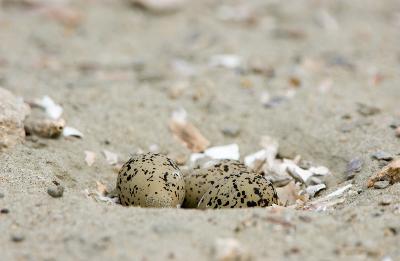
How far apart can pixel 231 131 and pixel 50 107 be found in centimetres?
108

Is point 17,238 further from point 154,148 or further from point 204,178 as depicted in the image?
point 154,148

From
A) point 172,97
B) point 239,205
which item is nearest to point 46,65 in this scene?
point 172,97

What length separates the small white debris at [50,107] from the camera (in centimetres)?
421

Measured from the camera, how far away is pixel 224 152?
412 cm

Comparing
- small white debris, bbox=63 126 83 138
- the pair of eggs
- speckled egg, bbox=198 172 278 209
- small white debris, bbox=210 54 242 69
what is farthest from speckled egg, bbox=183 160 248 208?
small white debris, bbox=210 54 242 69

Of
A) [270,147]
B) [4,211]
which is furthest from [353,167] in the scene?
[4,211]

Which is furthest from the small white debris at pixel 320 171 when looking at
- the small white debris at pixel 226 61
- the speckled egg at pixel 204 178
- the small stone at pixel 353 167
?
the small white debris at pixel 226 61

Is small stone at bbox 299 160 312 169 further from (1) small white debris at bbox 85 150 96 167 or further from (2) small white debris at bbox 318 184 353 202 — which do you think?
(1) small white debris at bbox 85 150 96 167

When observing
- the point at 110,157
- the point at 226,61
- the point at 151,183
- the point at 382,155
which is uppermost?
the point at 382,155

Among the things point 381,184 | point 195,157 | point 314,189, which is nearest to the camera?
point 381,184

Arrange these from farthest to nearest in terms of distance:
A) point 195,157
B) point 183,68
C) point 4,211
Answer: point 183,68 < point 195,157 < point 4,211

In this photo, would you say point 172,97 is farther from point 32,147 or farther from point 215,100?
point 32,147

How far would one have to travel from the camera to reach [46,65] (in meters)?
5.43

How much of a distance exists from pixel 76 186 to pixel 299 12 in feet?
11.9
